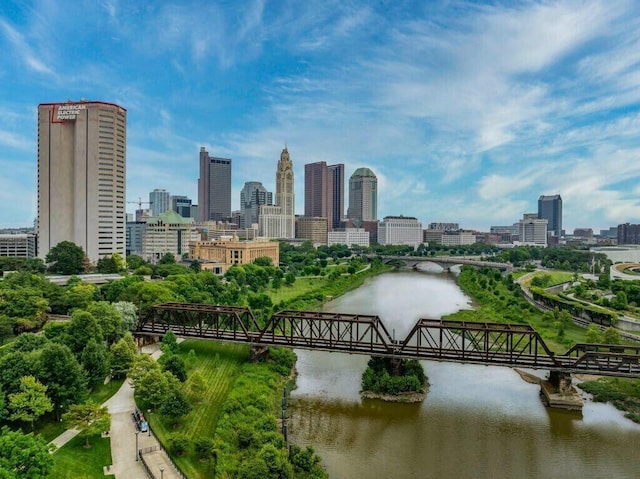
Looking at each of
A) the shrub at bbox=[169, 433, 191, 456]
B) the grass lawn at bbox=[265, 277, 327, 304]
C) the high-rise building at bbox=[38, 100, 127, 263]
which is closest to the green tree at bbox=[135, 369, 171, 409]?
the shrub at bbox=[169, 433, 191, 456]

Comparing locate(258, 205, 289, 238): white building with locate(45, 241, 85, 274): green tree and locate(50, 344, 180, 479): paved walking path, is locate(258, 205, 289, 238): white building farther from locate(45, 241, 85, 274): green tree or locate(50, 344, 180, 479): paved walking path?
locate(50, 344, 180, 479): paved walking path

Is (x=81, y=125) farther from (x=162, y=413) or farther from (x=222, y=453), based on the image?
(x=222, y=453)

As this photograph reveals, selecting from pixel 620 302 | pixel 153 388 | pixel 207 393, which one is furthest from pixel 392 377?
pixel 620 302

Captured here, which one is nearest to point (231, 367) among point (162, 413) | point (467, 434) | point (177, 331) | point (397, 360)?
point (177, 331)

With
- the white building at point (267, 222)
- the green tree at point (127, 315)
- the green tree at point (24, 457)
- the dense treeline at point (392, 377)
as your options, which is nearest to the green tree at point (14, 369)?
the green tree at point (24, 457)

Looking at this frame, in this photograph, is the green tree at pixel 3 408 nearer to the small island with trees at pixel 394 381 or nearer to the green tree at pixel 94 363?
the green tree at pixel 94 363

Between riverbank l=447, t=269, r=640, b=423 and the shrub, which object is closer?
the shrub
